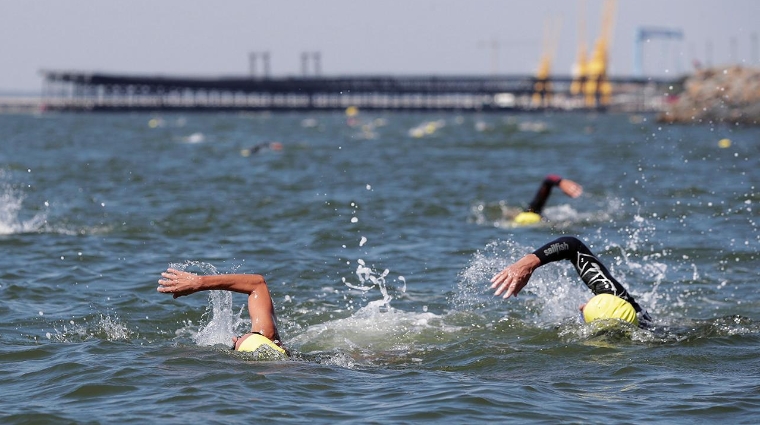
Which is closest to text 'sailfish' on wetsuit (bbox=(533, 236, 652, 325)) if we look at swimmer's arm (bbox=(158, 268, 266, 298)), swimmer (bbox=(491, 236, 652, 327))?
swimmer (bbox=(491, 236, 652, 327))

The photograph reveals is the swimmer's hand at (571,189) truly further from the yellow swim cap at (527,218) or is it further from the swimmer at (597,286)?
the yellow swim cap at (527,218)

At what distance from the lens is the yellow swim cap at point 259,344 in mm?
10461

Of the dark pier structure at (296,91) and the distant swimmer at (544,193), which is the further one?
the dark pier structure at (296,91)

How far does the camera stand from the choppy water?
9.52 metres

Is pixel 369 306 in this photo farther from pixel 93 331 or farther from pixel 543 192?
pixel 543 192

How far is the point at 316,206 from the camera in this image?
25188 millimetres

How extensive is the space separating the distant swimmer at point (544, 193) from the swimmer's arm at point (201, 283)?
648 cm

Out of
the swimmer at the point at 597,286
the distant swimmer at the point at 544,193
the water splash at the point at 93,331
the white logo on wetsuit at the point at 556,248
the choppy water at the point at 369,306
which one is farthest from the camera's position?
the distant swimmer at the point at 544,193

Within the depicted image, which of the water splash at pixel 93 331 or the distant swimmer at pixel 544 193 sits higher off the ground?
the distant swimmer at pixel 544 193

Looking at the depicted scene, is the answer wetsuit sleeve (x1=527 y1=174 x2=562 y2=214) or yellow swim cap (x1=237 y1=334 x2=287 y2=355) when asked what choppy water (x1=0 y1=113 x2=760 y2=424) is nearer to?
yellow swim cap (x1=237 y1=334 x2=287 y2=355)

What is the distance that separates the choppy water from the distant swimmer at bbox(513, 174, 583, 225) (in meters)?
0.26

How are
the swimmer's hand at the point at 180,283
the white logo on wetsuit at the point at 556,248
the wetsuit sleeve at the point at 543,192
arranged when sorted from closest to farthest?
the swimmer's hand at the point at 180,283 < the white logo on wetsuit at the point at 556,248 < the wetsuit sleeve at the point at 543,192

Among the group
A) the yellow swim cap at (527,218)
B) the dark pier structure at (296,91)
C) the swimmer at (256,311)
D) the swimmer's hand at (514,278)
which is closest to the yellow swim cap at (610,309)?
the swimmer's hand at (514,278)

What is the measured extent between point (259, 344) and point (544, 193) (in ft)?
31.4
